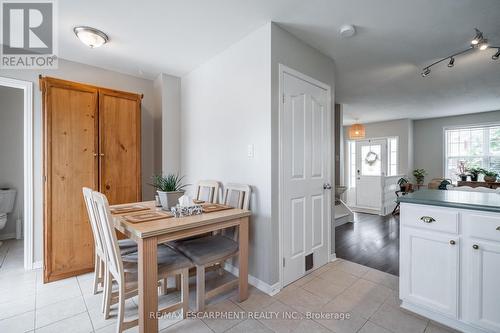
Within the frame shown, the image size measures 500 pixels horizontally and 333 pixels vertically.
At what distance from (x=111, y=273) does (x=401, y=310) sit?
224 centimetres

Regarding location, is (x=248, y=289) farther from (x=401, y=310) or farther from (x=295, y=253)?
(x=401, y=310)

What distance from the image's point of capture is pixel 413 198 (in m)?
1.77

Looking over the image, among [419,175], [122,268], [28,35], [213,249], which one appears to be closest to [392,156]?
[419,175]

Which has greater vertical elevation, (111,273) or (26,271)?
(111,273)

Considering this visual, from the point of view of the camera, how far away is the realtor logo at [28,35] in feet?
6.20

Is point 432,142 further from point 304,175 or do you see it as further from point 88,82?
point 88,82

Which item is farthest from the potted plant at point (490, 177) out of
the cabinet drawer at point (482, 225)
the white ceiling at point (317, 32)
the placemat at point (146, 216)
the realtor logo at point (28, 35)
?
the realtor logo at point (28, 35)

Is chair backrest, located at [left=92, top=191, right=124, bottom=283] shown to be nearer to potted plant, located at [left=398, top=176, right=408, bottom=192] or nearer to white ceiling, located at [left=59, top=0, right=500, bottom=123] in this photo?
white ceiling, located at [left=59, top=0, right=500, bottom=123]

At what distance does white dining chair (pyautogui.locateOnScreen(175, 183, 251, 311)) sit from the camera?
5.87ft

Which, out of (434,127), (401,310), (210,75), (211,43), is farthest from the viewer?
(434,127)

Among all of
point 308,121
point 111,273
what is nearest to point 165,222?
point 111,273

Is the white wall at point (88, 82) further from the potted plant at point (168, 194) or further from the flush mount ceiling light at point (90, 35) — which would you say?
the potted plant at point (168, 194)

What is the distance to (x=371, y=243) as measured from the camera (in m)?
3.43

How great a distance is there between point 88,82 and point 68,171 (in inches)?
50.7
